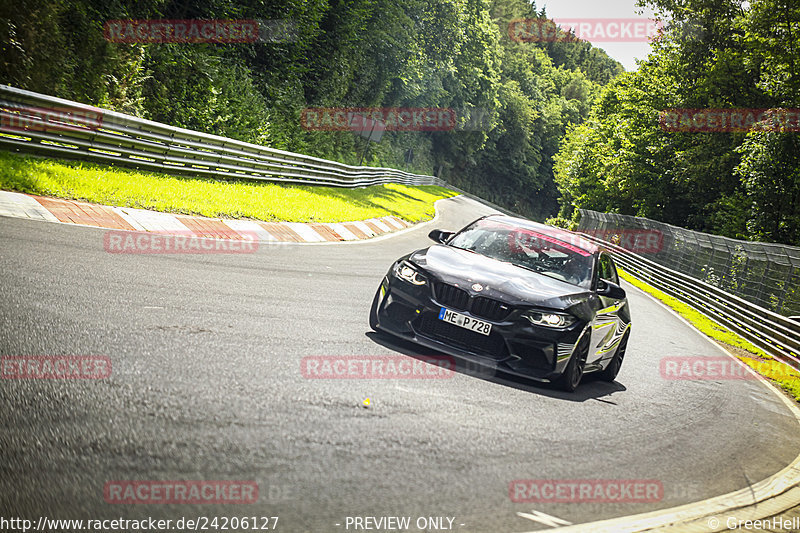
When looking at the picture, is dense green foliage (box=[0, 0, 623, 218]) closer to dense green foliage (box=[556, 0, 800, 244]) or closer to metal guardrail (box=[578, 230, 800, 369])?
metal guardrail (box=[578, 230, 800, 369])

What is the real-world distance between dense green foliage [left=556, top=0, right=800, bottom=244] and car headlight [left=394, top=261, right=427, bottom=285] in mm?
28191

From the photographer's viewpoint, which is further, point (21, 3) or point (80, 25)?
point (80, 25)

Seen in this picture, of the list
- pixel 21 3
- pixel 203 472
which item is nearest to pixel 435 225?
pixel 21 3

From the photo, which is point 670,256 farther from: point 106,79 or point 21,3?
point 21,3

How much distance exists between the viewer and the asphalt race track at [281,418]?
3271mm

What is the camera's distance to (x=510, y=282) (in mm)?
6676

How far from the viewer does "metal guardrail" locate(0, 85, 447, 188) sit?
1091 centimetres

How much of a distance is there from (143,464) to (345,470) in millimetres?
994
